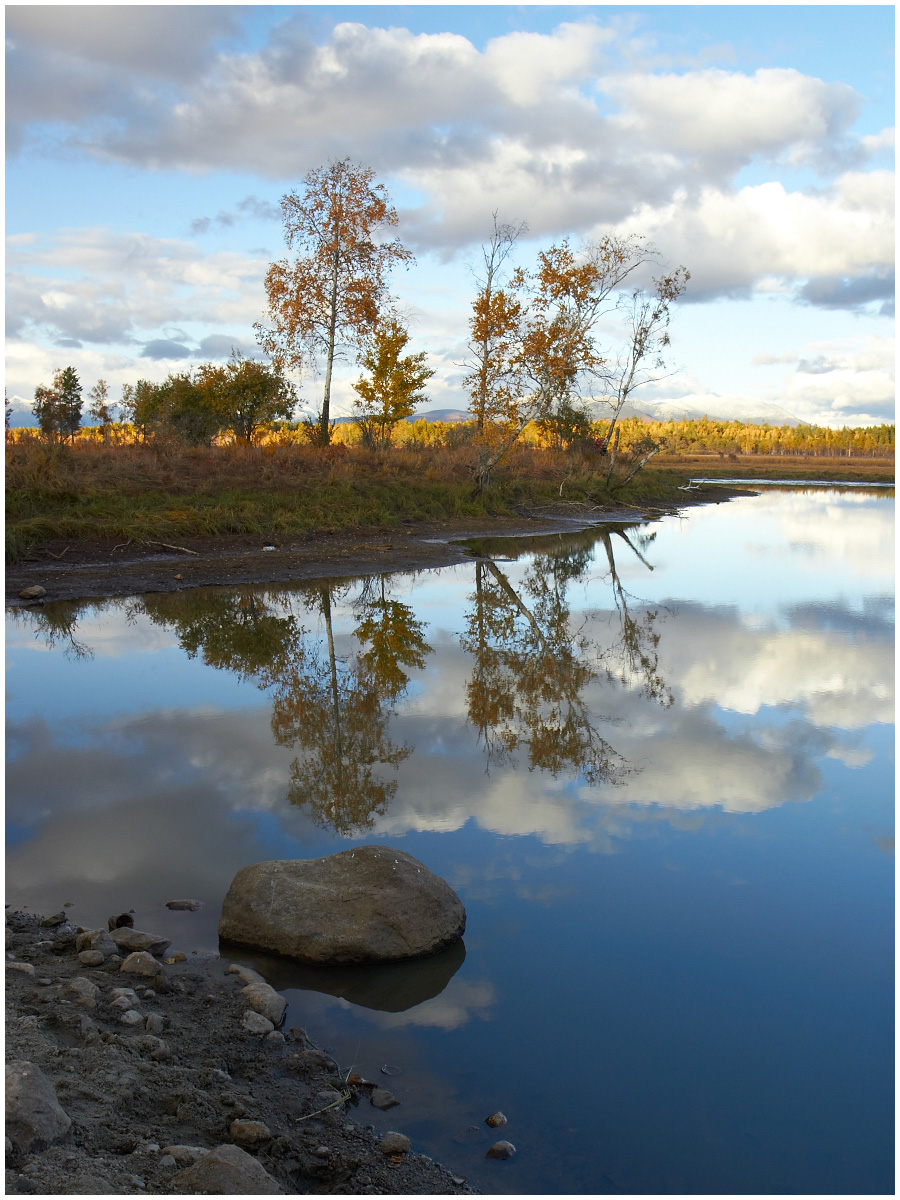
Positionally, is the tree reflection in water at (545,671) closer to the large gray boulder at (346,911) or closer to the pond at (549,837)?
the pond at (549,837)

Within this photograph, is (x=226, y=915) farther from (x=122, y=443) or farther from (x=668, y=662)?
(x=122, y=443)

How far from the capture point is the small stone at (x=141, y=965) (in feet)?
13.5

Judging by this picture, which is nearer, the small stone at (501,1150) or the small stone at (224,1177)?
the small stone at (224,1177)

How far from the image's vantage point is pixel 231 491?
20.1 metres

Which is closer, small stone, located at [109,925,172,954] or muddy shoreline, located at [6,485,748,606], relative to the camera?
small stone, located at [109,925,172,954]

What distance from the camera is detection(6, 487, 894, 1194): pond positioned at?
345cm

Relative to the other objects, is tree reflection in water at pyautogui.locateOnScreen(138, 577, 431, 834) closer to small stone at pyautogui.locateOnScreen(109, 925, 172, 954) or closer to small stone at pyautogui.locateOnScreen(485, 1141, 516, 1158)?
small stone at pyautogui.locateOnScreen(109, 925, 172, 954)

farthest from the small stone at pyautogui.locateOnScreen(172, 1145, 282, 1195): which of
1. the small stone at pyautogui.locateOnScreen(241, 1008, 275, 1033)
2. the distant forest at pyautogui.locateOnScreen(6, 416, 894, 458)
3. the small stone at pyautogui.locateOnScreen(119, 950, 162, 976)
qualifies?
the distant forest at pyautogui.locateOnScreen(6, 416, 894, 458)

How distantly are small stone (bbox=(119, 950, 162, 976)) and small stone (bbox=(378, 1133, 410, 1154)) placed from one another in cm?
149

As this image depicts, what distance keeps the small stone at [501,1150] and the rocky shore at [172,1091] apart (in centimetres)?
17

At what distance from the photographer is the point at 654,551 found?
Answer: 21.7m

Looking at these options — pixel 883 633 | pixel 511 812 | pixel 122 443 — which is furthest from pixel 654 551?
pixel 511 812

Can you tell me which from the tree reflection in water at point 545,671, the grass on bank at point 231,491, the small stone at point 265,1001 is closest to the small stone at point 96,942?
the small stone at point 265,1001

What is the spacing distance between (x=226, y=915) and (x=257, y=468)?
59.3ft
